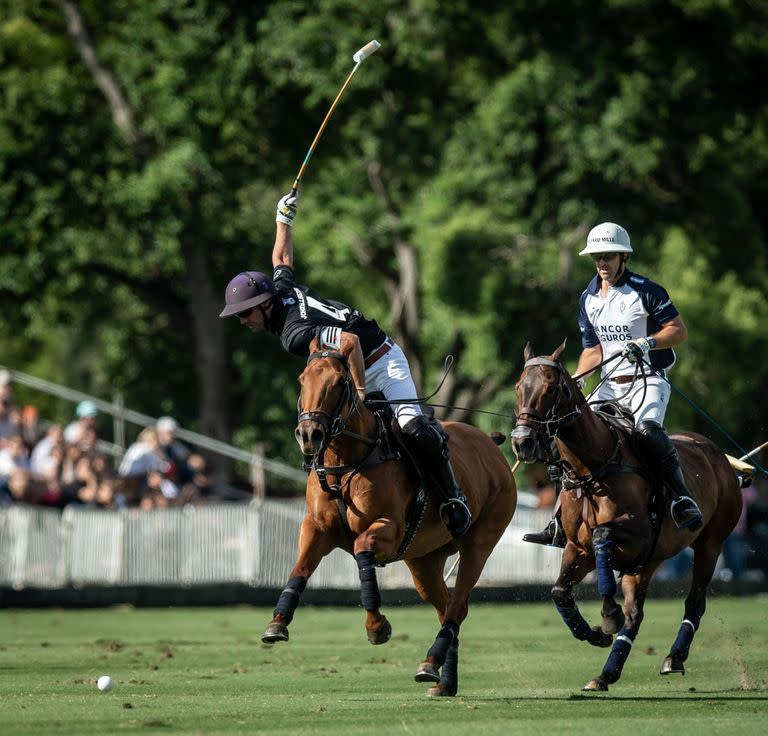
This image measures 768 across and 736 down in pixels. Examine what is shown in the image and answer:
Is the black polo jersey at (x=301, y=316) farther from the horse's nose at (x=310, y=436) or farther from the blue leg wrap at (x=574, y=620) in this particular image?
the blue leg wrap at (x=574, y=620)

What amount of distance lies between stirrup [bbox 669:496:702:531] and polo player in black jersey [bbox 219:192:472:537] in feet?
4.10

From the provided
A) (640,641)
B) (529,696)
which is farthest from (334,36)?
(529,696)

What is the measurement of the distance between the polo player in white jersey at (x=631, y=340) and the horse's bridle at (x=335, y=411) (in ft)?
5.64

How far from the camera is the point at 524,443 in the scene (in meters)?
9.13

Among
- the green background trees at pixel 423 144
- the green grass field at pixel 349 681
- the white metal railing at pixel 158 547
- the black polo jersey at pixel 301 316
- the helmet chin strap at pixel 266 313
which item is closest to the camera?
the green grass field at pixel 349 681

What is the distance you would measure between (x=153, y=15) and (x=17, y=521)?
10897 millimetres

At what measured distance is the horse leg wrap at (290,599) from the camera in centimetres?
902

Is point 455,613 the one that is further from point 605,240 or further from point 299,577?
point 605,240

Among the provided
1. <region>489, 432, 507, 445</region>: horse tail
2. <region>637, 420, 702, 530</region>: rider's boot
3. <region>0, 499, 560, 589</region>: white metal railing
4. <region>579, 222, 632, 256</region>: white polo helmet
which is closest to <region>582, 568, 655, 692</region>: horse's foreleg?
<region>637, 420, 702, 530</region>: rider's boot

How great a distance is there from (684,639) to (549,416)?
205cm

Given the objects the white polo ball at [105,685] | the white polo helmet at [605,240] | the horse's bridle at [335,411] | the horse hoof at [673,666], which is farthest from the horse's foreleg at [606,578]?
the white polo ball at [105,685]

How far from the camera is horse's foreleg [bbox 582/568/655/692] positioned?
9523 mm

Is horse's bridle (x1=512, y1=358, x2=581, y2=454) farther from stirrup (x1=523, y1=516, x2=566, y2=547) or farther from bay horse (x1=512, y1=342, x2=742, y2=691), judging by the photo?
stirrup (x1=523, y1=516, x2=566, y2=547)

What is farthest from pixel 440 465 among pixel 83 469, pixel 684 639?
pixel 83 469
